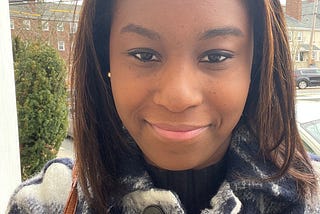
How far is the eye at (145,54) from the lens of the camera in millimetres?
642

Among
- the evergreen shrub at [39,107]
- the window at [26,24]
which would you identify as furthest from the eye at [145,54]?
the window at [26,24]

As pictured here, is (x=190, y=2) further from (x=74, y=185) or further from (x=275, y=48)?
(x=74, y=185)

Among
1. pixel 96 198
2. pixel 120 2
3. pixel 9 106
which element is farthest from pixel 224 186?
pixel 9 106

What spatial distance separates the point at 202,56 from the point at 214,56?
0.06 ft

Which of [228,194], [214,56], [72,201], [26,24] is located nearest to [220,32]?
[214,56]

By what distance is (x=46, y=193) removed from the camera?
0.79m

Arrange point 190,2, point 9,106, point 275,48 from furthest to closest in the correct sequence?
point 9,106, point 275,48, point 190,2

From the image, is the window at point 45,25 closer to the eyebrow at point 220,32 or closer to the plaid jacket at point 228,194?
the plaid jacket at point 228,194

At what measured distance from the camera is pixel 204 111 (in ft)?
2.06

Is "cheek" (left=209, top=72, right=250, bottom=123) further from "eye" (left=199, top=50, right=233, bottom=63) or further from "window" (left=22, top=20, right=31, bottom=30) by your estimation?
"window" (left=22, top=20, right=31, bottom=30)

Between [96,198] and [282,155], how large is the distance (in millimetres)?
350

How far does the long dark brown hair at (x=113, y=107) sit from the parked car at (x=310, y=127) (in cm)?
151

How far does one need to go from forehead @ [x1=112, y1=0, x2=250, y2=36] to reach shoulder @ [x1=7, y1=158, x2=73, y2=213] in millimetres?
352

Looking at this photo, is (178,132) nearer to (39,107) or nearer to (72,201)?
(72,201)
